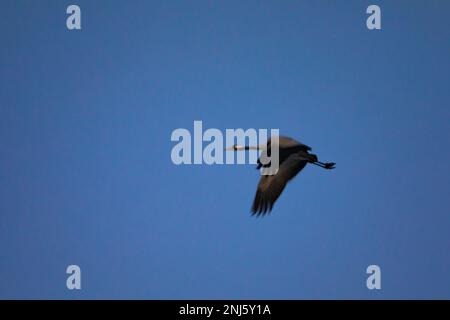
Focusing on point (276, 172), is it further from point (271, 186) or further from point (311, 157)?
point (311, 157)

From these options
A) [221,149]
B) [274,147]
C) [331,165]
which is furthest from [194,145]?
[331,165]

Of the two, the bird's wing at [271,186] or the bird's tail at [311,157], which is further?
the bird's tail at [311,157]

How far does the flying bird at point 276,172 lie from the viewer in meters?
5.67

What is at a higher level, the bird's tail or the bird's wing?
the bird's tail

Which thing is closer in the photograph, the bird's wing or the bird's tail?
the bird's wing

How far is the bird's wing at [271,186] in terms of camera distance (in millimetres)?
5664

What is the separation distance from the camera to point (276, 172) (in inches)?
225

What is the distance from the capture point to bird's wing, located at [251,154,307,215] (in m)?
5.66

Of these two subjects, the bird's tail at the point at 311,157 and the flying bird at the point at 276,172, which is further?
the bird's tail at the point at 311,157

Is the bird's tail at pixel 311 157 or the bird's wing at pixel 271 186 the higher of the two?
the bird's tail at pixel 311 157
